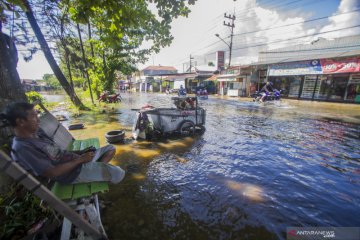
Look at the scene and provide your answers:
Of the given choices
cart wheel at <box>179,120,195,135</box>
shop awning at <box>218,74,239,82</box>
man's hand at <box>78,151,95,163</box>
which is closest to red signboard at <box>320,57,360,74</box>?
shop awning at <box>218,74,239,82</box>

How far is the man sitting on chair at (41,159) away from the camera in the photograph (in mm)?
2236

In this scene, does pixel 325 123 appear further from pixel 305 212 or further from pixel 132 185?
pixel 132 185

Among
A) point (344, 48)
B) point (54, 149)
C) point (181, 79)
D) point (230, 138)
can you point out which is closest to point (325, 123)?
point (230, 138)

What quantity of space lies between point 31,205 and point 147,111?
464cm

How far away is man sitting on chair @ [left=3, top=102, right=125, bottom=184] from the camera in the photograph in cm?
224

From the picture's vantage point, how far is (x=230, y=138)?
311 inches

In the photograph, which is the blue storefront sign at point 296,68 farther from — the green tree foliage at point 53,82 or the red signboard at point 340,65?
the green tree foliage at point 53,82

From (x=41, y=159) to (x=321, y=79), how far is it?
26.4 meters

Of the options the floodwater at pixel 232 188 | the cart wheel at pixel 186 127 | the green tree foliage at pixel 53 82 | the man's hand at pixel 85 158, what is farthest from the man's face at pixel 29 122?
the green tree foliage at pixel 53 82

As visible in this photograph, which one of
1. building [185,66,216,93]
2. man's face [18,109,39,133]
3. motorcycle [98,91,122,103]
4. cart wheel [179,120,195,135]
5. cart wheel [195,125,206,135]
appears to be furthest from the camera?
building [185,66,216,93]

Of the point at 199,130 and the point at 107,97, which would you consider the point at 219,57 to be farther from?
the point at 199,130

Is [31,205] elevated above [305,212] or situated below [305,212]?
above

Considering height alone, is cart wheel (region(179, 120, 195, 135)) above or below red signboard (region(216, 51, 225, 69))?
below

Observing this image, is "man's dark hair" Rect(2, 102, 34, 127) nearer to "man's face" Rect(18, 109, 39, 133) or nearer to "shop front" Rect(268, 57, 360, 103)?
"man's face" Rect(18, 109, 39, 133)
